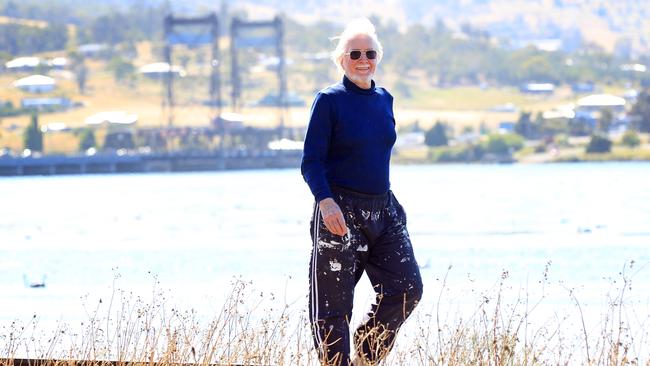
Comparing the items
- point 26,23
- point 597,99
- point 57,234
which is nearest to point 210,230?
point 57,234

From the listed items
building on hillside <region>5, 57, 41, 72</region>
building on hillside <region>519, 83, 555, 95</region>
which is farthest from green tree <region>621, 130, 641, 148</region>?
building on hillside <region>5, 57, 41, 72</region>

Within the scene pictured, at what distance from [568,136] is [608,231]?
9383cm

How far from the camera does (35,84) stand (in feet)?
501

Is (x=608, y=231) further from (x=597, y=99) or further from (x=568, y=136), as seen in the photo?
(x=597, y=99)

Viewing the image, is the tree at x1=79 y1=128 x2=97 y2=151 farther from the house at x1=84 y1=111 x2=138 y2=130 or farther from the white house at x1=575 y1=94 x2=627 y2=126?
the white house at x1=575 y1=94 x2=627 y2=126

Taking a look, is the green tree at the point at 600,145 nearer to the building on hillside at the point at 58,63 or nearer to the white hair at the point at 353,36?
the building on hillside at the point at 58,63

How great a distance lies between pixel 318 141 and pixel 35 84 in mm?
149169

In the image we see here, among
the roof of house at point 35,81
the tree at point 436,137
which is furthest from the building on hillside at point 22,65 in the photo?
the tree at point 436,137

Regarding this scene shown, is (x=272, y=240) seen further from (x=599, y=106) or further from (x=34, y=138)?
(x=599, y=106)

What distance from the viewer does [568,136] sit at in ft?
409

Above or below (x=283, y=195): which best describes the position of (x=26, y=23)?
above

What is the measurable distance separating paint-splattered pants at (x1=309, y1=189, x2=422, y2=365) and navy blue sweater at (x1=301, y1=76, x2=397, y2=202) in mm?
73

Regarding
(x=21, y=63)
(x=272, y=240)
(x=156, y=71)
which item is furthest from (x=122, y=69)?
(x=272, y=240)

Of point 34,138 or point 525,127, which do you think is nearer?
point 34,138
